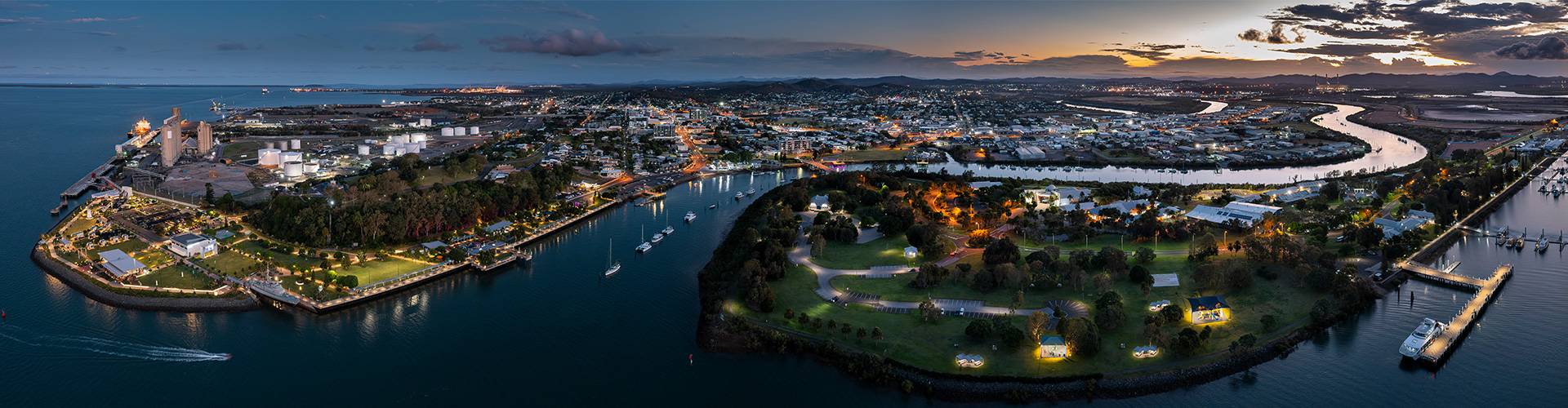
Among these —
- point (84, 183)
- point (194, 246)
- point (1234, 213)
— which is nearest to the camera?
point (194, 246)

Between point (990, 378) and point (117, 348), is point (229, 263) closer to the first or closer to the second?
point (117, 348)

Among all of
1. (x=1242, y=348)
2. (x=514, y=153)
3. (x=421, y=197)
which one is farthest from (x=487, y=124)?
(x=1242, y=348)

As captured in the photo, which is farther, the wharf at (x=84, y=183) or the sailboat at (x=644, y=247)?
the wharf at (x=84, y=183)

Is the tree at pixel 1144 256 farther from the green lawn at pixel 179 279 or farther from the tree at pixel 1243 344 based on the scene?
the green lawn at pixel 179 279

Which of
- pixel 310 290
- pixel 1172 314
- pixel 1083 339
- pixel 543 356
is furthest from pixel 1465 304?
pixel 310 290

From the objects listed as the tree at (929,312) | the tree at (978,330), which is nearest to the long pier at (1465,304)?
the tree at (978,330)

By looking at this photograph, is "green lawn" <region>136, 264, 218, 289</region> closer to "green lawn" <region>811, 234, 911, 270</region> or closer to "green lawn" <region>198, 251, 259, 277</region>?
"green lawn" <region>198, 251, 259, 277</region>
